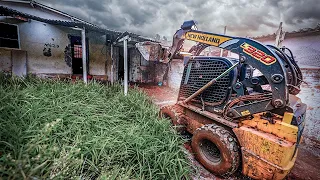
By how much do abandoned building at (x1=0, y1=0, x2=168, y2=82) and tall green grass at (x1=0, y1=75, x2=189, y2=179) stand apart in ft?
12.4

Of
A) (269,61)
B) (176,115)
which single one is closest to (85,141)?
(176,115)

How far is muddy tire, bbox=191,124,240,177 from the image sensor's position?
2443 mm

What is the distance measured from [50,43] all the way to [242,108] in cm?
890

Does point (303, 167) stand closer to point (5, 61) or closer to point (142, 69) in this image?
point (142, 69)

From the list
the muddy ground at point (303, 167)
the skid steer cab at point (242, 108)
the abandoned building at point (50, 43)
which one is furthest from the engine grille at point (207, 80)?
the abandoned building at point (50, 43)

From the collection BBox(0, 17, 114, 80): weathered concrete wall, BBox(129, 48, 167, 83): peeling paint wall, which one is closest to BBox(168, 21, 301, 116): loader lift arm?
BBox(0, 17, 114, 80): weathered concrete wall

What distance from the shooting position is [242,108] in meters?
2.52

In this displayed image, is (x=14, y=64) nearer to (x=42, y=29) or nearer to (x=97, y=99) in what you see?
(x=42, y=29)

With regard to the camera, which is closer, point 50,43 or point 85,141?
point 85,141

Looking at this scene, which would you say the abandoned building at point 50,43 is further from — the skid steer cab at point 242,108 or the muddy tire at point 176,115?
the skid steer cab at point 242,108

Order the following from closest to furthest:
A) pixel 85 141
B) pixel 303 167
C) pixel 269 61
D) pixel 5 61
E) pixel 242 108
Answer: pixel 269 61 → pixel 85 141 → pixel 242 108 → pixel 303 167 → pixel 5 61

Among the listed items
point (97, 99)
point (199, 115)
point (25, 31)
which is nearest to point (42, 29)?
point (25, 31)

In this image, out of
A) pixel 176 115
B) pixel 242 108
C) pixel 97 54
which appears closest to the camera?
pixel 242 108

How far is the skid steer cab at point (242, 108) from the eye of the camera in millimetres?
2117
